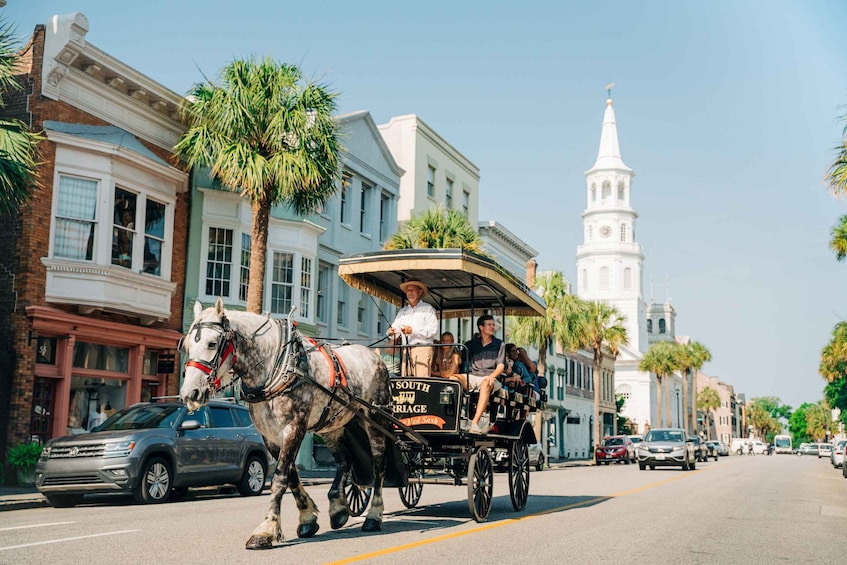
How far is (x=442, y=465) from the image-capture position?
11.2 m

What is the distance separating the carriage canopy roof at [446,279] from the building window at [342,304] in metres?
19.8

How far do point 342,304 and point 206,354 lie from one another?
85.2 feet

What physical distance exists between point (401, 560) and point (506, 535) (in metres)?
2.21

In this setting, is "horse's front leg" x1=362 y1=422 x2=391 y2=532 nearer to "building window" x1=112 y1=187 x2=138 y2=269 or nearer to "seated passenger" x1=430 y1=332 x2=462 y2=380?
"seated passenger" x1=430 y1=332 x2=462 y2=380

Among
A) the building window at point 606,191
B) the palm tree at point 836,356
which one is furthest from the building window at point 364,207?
the building window at point 606,191

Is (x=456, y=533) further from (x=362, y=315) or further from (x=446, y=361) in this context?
(x=362, y=315)

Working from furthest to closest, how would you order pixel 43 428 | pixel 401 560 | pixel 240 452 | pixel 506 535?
pixel 43 428
pixel 240 452
pixel 506 535
pixel 401 560

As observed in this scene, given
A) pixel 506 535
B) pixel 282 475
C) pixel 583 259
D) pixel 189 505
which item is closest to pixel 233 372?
pixel 282 475

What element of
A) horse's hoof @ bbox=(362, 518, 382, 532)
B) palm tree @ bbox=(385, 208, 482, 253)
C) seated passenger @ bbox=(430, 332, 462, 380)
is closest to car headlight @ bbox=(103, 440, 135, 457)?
seated passenger @ bbox=(430, 332, 462, 380)

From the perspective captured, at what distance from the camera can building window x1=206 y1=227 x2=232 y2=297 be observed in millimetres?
26366

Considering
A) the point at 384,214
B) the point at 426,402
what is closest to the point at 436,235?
the point at 384,214

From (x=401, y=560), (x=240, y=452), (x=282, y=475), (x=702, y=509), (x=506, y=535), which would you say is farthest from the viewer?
(x=240, y=452)

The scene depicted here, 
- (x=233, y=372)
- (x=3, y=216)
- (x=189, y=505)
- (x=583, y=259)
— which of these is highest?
(x=583, y=259)

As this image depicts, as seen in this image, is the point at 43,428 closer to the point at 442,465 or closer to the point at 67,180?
the point at 67,180
